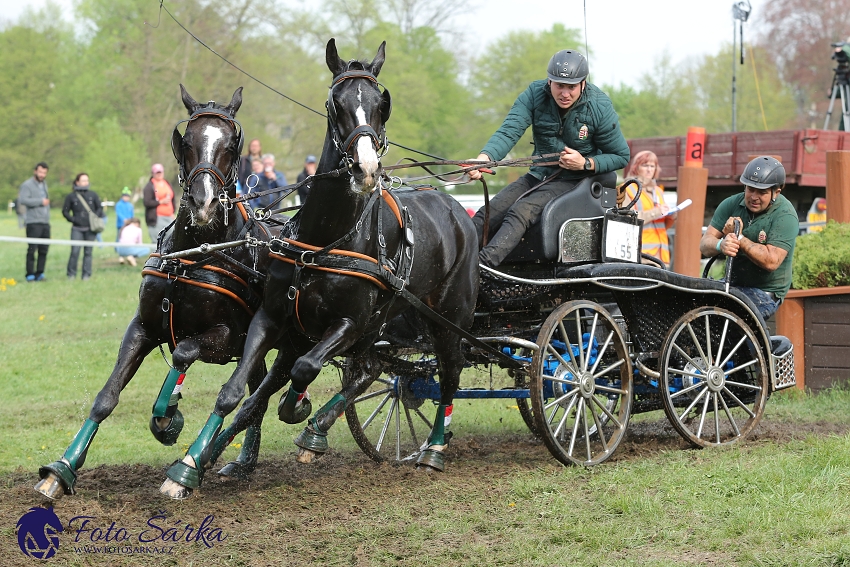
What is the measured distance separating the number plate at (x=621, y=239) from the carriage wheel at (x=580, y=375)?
439 millimetres

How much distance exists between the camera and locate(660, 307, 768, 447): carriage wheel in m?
7.12

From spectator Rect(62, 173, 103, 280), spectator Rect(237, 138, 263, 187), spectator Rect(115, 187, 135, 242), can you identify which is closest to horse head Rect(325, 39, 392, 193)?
spectator Rect(237, 138, 263, 187)

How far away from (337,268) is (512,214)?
1.78 metres

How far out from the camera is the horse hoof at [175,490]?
5273mm

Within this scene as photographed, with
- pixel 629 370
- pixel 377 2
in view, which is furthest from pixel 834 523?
pixel 377 2

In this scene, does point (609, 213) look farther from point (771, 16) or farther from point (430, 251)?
point (771, 16)

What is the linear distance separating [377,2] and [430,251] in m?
38.9

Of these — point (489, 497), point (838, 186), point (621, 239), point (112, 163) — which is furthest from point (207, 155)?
point (112, 163)

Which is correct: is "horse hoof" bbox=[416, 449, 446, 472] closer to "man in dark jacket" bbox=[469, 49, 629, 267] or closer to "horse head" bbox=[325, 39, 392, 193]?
"man in dark jacket" bbox=[469, 49, 629, 267]

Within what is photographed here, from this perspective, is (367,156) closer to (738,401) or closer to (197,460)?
(197,460)

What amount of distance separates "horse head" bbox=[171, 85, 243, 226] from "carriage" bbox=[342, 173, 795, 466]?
1463mm

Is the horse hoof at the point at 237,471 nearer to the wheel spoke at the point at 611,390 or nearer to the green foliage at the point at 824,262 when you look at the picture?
the wheel spoke at the point at 611,390

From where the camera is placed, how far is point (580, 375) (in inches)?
261

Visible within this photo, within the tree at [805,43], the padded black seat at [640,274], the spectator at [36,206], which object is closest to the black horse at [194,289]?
the padded black seat at [640,274]
